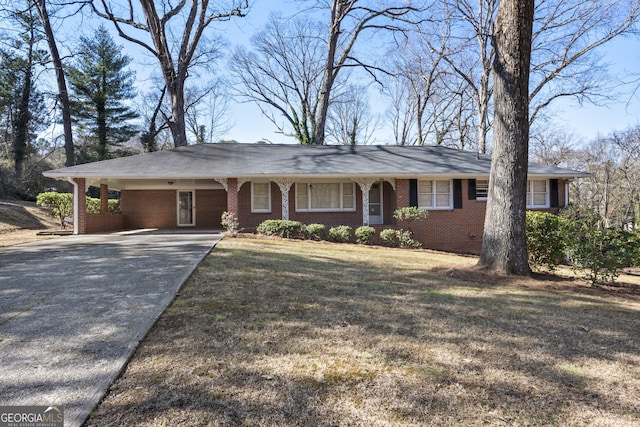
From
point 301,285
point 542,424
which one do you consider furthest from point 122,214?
point 542,424

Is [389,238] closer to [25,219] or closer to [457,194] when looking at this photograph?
[457,194]

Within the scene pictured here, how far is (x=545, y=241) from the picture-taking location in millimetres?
8375

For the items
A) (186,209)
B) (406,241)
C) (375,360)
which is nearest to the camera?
(375,360)

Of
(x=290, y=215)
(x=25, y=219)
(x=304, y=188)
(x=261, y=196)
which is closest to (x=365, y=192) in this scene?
(x=304, y=188)

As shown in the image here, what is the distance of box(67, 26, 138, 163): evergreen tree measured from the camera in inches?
1078

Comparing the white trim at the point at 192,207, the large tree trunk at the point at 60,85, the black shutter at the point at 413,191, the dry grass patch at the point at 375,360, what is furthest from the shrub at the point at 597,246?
the large tree trunk at the point at 60,85

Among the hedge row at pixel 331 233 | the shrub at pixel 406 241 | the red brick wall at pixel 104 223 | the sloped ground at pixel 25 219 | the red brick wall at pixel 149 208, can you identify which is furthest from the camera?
the sloped ground at pixel 25 219

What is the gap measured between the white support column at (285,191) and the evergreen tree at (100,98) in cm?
2072

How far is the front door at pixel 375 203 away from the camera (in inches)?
631

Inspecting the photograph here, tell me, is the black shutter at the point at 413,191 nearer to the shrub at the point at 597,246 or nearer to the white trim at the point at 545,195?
the white trim at the point at 545,195

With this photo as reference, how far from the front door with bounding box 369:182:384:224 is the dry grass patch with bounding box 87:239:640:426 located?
10.5 m

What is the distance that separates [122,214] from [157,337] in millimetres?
14670

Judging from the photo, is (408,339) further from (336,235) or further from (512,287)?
(336,235)

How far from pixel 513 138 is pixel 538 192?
9.97m
